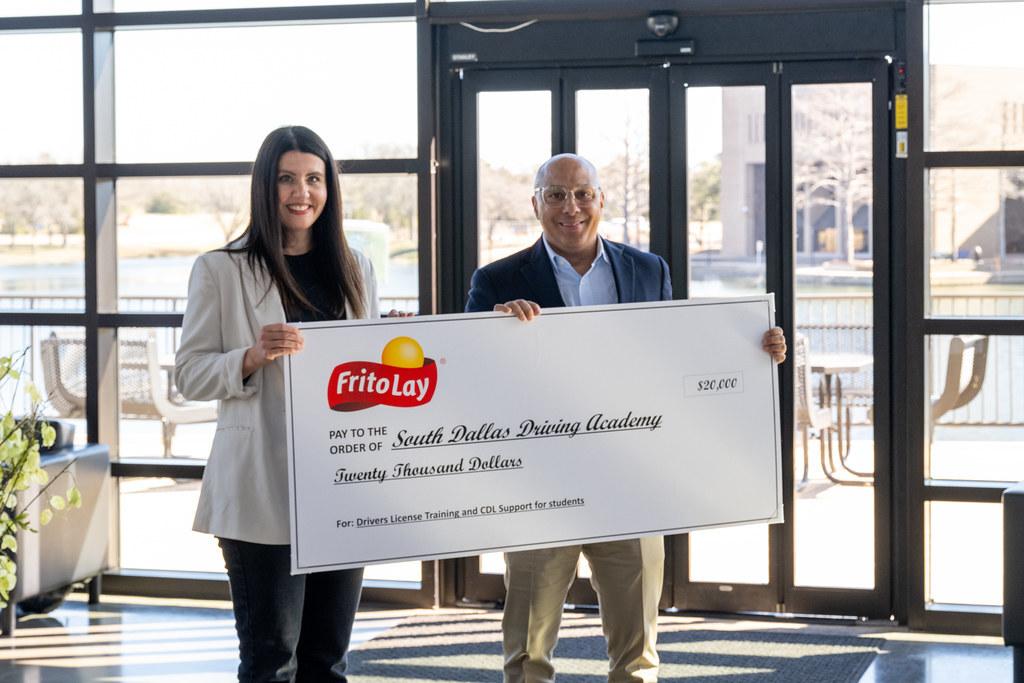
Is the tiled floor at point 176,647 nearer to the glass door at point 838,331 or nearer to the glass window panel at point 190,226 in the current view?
the glass door at point 838,331

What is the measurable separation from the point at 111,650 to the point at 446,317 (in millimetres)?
2467

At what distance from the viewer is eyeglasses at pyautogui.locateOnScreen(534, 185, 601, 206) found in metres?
3.32

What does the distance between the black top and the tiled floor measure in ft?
6.67

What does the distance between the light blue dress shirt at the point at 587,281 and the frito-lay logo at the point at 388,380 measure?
44 centimetres

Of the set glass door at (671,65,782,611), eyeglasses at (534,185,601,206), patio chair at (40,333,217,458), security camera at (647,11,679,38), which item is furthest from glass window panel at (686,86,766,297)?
patio chair at (40,333,217,458)

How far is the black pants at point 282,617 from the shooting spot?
9.02ft

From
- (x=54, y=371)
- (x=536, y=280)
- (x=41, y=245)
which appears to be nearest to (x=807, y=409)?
(x=536, y=280)

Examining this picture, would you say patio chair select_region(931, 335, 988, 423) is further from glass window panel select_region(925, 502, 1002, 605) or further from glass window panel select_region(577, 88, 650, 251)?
glass window panel select_region(577, 88, 650, 251)

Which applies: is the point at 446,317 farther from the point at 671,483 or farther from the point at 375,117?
the point at 375,117

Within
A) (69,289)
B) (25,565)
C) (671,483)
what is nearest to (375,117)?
(69,289)

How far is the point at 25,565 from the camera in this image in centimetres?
506

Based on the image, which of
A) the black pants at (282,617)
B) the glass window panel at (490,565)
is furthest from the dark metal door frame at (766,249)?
the black pants at (282,617)

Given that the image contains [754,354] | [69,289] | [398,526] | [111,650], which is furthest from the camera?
[69,289]

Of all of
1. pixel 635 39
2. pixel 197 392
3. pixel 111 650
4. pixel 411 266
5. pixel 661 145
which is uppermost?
pixel 635 39
